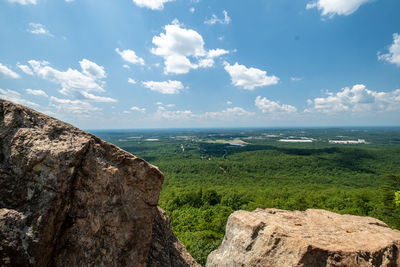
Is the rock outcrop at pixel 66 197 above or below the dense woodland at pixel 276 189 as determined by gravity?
above

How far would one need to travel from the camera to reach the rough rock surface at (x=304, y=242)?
4927 millimetres

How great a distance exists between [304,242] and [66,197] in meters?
6.14

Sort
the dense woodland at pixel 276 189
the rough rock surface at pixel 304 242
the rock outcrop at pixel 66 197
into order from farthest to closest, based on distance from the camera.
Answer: the dense woodland at pixel 276 189
the rough rock surface at pixel 304 242
the rock outcrop at pixel 66 197

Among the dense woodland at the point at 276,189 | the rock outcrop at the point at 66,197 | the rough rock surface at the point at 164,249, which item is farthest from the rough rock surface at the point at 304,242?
the dense woodland at the point at 276,189

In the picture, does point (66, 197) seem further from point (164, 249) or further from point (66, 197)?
point (164, 249)

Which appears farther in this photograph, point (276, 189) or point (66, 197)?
point (276, 189)

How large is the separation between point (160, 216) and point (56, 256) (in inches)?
130

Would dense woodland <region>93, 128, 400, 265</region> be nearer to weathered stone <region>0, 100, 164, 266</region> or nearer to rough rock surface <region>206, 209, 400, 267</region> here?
rough rock surface <region>206, 209, 400, 267</region>

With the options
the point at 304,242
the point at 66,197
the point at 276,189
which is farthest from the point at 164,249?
the point at 276,189

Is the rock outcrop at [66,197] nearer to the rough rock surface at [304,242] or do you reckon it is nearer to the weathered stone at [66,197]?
the weathered stone at [66,197]

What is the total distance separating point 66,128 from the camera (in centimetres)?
460

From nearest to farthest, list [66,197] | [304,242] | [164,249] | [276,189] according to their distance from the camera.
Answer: [66,197]
[304,242]
[164,249]
[276,189]

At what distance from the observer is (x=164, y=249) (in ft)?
19.1

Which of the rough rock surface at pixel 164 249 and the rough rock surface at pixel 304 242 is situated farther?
the rough rock surface at pixel 164 249
